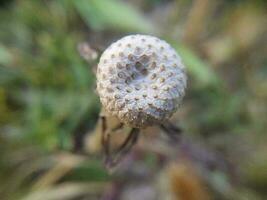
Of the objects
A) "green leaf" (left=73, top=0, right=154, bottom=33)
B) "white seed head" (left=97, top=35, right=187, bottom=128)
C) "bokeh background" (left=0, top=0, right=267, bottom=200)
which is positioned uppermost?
"green leaf" (left=73, top=0, right=154, bottom=33)

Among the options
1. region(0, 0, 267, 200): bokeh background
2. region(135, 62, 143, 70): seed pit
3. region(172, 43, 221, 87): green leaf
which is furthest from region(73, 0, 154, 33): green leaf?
region(135, 62, 143, 70): seed pit

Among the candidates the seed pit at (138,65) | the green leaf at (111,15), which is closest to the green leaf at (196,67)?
the green leaf at (111,15)

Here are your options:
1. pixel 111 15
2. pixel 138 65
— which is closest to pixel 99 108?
pixel 111 15

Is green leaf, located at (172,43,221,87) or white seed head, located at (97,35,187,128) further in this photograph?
green leaf, located at (172,43,221,87)

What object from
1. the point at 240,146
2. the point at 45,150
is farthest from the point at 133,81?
the point at 240,146

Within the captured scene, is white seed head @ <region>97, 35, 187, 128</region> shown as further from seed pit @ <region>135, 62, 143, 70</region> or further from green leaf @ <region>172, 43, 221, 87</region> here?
green leaf @ <region>172, 43, 221, 87</region>

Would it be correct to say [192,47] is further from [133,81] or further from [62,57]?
[133,81]

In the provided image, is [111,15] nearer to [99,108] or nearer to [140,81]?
[99,108]
